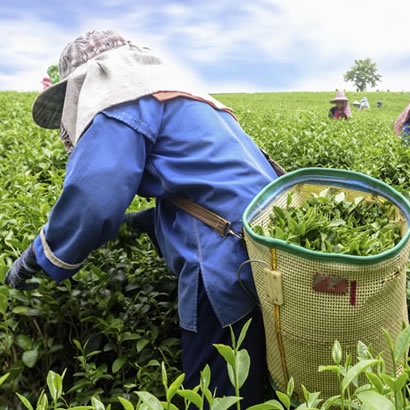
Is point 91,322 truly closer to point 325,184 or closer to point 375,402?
point 325,184

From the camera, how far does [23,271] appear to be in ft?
6.00

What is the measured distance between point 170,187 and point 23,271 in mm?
604

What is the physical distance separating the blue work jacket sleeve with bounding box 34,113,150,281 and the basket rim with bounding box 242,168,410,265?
38 centimetres

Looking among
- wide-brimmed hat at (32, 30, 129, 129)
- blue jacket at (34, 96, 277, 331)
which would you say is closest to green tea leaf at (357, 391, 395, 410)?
blue jacket at (34, 96, 277, 331)

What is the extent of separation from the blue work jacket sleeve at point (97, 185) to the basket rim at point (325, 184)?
Result: 0.38 meters

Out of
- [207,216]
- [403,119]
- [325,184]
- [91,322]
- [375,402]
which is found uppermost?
[403,119]

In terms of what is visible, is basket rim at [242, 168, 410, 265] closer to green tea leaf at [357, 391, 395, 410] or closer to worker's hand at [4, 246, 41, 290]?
green tea leaf at [357, 391, 395, 410]

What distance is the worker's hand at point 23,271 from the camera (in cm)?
179

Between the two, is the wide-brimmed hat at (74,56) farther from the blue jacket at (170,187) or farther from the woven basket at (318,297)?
the woven basket at (318,297)

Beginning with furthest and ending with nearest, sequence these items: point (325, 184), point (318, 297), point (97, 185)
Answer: point (325, 184)
point (97, 185)
point (318, 297)

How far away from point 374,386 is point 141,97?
1154 mm

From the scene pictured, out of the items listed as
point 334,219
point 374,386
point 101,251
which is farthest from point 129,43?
point 374,386

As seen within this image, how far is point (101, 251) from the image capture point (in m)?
2.21

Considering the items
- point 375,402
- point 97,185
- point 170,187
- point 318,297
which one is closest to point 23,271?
point 97,185
